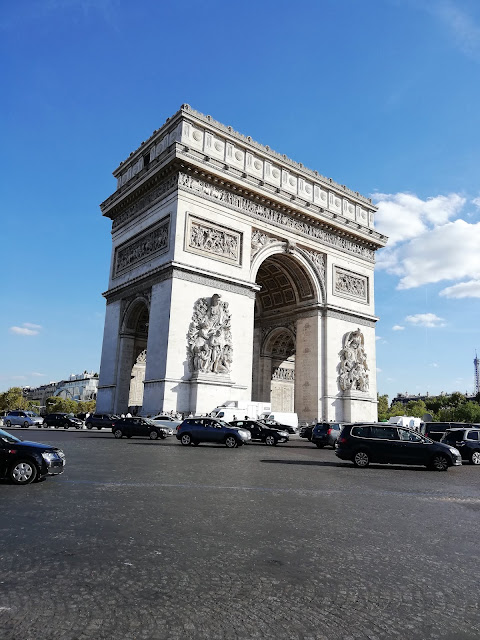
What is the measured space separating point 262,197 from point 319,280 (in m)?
7.37

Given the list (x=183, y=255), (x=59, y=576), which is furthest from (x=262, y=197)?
(x=59, y=576)

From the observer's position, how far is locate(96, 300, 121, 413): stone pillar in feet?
105

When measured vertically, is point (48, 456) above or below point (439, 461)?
above

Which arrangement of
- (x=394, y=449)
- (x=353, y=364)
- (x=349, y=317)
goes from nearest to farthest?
1. (x=394, y=449)
2. (x=353, y=364)
3. (x=349, y=317)

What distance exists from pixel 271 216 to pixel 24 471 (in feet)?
87.6

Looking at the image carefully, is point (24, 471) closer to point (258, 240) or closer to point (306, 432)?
point (306, 432)

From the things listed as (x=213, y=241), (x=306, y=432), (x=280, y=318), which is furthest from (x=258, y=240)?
(x=306, y=432)

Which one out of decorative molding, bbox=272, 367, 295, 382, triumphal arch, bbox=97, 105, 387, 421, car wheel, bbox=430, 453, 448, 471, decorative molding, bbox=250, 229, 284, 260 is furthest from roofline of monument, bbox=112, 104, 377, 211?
car wheel, bbox=430, 453, 448, 471

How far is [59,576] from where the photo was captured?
12.8 ft

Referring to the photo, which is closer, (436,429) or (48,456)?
(48,456)

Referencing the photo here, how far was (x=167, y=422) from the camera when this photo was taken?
81.4 feet

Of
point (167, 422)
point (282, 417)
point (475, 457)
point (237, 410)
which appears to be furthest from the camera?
point (282, 417)

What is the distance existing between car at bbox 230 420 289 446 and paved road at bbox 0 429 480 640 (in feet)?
49.0

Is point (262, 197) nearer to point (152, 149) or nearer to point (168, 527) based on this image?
point (152, 149)
